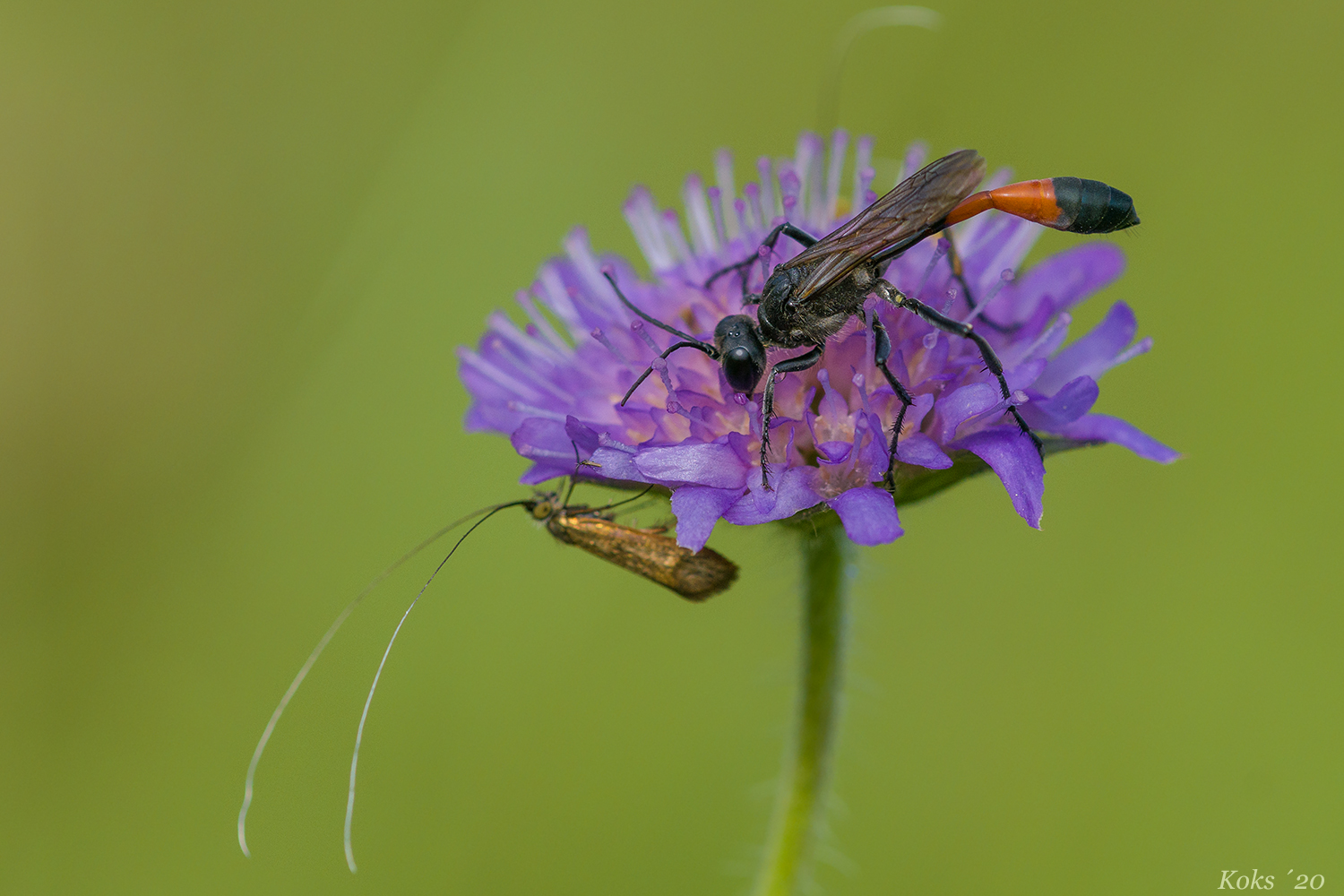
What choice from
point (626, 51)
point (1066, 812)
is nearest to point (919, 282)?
point (1066, 812)

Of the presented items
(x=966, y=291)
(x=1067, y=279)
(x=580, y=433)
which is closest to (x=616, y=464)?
(x=580, y=433)

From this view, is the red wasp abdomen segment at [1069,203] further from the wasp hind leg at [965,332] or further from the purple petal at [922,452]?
the purple petal at [922,452]

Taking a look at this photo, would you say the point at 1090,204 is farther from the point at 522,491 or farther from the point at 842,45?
the point at 842,45

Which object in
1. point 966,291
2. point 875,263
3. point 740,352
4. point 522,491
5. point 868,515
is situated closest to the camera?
point 868,515

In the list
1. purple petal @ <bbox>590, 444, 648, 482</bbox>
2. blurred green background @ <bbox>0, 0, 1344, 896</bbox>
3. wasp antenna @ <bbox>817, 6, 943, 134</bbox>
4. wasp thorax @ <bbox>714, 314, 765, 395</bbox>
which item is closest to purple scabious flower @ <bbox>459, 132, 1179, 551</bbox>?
purple petal @ <bbox>590, 444, 648, 482</bbox>

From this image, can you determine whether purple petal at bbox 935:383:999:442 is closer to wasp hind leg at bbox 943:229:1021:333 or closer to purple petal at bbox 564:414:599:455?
wasp hind leg at bbox 943:229:1021:333

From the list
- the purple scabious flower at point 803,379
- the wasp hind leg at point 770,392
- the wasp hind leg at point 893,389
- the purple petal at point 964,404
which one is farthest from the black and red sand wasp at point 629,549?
the purple petal at point 964,404
